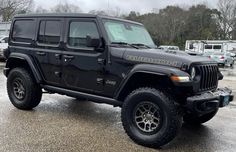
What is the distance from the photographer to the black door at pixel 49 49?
6266 mm

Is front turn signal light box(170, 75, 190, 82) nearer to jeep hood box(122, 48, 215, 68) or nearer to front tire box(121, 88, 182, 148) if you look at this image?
jeep hood box(122, 48, 215, 68)

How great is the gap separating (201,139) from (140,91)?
1383 mm

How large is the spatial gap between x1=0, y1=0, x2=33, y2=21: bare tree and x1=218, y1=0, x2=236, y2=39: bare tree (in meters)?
40.4

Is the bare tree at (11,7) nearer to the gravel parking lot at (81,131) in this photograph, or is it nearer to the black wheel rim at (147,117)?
the gravel parking lot at (81,131)

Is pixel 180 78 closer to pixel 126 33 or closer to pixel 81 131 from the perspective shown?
pixel 126 33

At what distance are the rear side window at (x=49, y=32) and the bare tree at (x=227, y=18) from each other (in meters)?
68.3

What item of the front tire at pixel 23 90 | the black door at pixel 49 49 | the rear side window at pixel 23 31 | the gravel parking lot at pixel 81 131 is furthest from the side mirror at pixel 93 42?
the front tire at pixel 23 90

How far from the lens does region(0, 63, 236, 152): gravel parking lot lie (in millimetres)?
4859

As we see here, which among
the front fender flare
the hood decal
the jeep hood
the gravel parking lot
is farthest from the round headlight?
the front fender flare

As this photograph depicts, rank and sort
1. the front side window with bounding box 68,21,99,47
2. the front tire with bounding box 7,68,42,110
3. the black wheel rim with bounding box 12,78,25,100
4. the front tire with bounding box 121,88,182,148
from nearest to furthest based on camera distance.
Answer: the front tire with bounding box 121,88,182,148
the front side window with bounding box 68,21,99,47
the front tire with bounding box 7,68,42,110
the black wheel rim with bounding box 12,78,25,100

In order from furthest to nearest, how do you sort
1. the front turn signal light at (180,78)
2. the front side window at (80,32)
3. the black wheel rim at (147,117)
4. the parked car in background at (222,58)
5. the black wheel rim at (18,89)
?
the parked car in background at (222,58)
the black wheel rim at (18,89)
the front side window at (80,32)
the black wheel rim at (147,117)
the front turn signal light at (180,78)

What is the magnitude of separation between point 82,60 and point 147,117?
5.16 ft

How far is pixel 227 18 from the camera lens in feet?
244

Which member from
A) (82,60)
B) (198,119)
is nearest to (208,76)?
(198,119)
